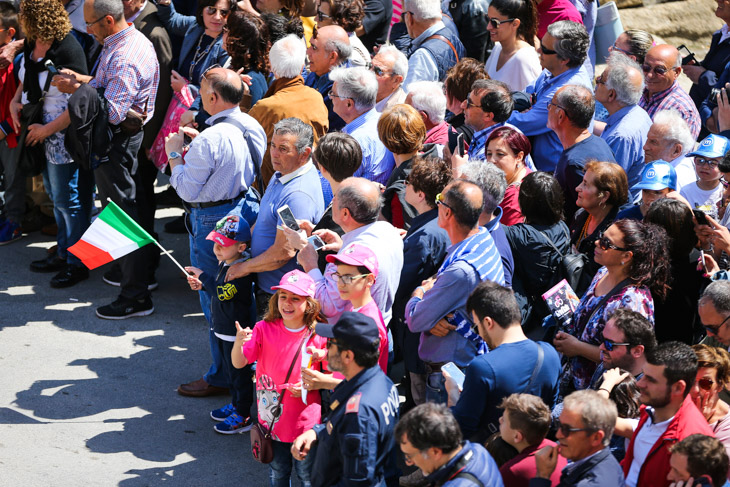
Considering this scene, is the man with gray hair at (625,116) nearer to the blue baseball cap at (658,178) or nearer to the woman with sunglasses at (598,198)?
the blue baseball cap at (658,178)

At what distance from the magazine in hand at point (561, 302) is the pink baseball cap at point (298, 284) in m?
1.29

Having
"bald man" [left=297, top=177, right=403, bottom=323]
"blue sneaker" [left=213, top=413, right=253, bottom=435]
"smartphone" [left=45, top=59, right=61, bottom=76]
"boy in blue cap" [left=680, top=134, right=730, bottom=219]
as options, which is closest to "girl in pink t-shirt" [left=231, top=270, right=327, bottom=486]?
"bald man" [left=297, top=177, right=403, bottom=323]

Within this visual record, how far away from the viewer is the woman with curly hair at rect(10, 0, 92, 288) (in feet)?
24.5

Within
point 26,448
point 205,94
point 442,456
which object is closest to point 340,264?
point 442,456

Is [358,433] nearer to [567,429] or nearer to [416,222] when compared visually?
[567,429]

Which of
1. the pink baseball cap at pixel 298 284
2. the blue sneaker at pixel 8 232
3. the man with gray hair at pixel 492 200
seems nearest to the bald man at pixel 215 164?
the pink baseball cap at pixel 298 284

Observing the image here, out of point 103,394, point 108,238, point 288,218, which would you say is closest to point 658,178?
point 288,218

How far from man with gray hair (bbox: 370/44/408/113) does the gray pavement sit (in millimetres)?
2479

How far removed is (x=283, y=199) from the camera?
5.50m

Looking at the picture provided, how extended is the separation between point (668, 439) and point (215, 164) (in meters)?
3.54

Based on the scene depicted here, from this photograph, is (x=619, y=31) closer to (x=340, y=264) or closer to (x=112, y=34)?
(x=112, y=34)

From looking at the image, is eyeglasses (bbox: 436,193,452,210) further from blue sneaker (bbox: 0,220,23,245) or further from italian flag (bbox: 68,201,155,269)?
blue sneaker (bbox: 0,220,23,245)

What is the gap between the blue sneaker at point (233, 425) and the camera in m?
5.75

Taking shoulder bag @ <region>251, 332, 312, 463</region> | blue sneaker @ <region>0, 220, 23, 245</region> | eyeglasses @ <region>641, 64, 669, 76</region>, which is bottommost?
blue sneaker @ <region>0, 220, 23, 245</region>
